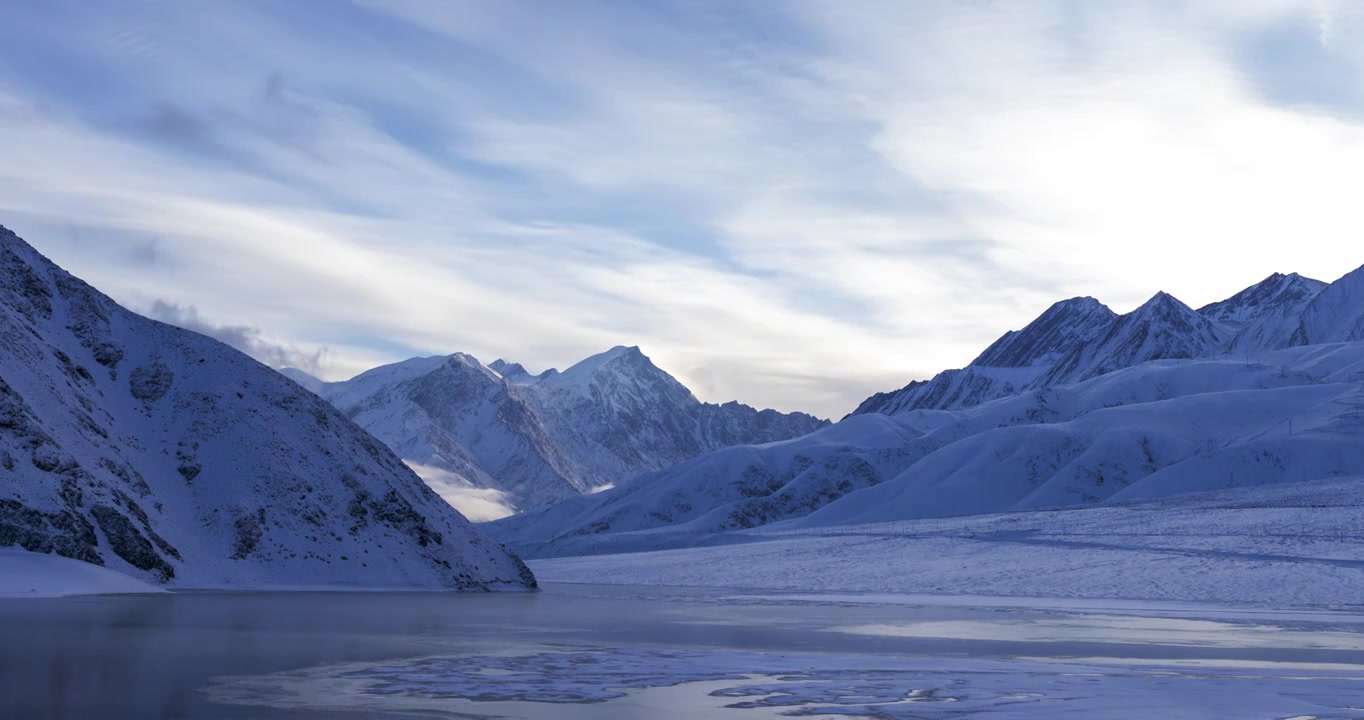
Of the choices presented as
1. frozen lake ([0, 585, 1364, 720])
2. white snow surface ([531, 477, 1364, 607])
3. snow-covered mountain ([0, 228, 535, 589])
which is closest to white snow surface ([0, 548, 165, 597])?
snow-covered mountain ([0, 228, 535, 589])

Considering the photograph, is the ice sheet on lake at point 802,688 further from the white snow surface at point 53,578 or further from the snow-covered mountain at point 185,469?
the snow-covered mountain at point 185,469

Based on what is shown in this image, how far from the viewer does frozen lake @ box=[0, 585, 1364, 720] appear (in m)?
24.5

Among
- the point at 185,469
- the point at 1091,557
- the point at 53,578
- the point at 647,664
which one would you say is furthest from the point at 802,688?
the point at 1091,557

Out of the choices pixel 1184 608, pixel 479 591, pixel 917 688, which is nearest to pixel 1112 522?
pixel 1184 608

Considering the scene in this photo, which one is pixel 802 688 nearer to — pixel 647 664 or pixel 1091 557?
pixel 647 664

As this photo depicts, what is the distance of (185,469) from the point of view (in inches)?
3127

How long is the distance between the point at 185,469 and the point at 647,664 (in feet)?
182

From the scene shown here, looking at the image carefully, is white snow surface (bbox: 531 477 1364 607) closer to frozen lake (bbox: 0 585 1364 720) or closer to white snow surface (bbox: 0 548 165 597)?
frozen lake (bbox: 0 585 1364 720)

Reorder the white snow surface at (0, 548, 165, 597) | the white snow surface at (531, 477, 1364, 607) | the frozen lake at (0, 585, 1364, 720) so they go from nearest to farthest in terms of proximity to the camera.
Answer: the frozen lake at (0, 585, 1364, 720)
the white snow surface at (0, 548, 165, 597)
the white snow surface at (531, 477, 1364, 607)

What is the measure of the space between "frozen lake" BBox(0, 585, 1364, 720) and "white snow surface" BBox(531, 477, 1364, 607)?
18855mm

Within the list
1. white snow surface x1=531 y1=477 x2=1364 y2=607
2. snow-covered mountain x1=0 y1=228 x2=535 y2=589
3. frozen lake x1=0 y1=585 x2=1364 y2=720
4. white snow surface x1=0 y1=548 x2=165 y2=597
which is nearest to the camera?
frozen lake x1=0 y1=585 x2=1364 y2=720

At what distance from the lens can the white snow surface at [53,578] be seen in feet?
178

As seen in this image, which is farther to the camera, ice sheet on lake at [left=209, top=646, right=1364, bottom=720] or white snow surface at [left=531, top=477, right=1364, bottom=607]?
white snow surface at [left=531, top=477, right=1364, bottom=607]

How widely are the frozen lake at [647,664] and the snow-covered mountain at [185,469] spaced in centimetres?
1101
